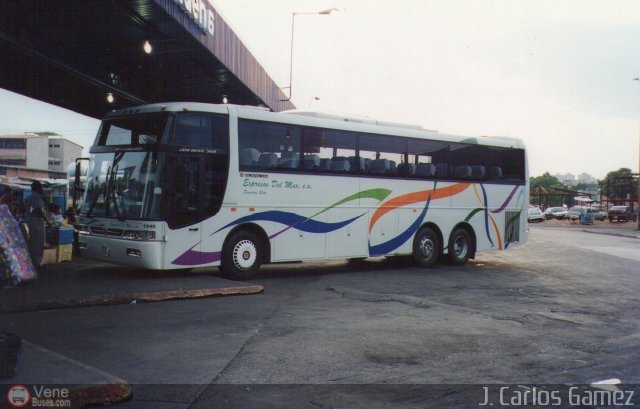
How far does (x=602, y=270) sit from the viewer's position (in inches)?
592

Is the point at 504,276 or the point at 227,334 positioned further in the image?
the point at 504,276

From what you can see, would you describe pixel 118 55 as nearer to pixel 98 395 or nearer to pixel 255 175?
pixel 255 175

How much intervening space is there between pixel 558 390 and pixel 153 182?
7.81 m

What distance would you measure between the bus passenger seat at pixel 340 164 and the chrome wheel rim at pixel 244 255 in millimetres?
2866

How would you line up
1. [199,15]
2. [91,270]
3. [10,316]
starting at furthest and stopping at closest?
[199,15] → [91,270] → [10,316]

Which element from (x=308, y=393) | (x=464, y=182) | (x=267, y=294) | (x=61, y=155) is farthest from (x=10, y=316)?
(x=61, y=155)

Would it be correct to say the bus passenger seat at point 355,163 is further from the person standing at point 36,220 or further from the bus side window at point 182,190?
the person standing at point 36,220

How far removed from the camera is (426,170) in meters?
15.2

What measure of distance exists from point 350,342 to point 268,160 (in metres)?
6.19

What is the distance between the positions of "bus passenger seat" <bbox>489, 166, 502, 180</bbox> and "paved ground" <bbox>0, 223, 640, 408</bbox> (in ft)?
18.4

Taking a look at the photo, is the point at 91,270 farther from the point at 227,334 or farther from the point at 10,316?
the point at 227,334

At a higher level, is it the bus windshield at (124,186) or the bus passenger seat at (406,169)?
the bus passenger seat at (406,169)

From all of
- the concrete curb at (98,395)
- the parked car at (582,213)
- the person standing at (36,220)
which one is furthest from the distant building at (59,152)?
the concrete curb at (98,395)

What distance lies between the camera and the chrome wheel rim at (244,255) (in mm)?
11617
